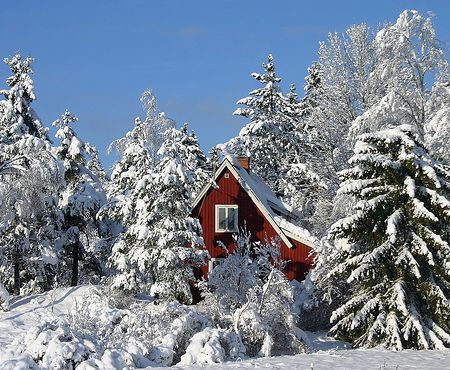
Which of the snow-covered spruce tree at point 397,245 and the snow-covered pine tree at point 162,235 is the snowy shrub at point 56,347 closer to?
the snow-covered spruce tree at point 397,245

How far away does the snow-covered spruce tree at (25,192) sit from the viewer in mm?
27453

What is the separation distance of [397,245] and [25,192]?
51.1ft

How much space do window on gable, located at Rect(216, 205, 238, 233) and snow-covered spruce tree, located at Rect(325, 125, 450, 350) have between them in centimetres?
1495

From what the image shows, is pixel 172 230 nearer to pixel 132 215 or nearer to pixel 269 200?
pixel 132 215

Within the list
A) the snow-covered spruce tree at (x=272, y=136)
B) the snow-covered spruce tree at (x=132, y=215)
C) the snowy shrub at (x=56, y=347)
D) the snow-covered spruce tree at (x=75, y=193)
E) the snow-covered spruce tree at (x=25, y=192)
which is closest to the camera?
the snowy shrub at (x=56, y=347)

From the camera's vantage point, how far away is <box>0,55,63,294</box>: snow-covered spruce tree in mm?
27453

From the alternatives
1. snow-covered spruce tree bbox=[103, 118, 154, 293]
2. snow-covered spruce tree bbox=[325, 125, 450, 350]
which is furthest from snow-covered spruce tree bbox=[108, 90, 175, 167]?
snow-covered spruce tree bbox=[325, 125, 450, 350]

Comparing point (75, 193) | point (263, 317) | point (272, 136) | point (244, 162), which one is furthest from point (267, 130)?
point (263, 317)

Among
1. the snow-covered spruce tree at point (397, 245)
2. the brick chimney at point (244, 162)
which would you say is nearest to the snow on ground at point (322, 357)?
the snow-covered spruce tree at point (397, 245)

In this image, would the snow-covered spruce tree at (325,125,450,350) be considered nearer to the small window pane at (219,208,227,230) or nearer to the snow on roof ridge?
the snow on roof ridge

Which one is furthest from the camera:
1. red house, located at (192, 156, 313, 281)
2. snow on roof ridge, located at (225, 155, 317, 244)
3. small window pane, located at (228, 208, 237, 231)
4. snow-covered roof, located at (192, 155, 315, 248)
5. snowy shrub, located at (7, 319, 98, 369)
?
small window pane, located at (228, 208, 237, 231)

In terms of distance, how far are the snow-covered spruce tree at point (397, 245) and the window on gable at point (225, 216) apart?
15.0 m

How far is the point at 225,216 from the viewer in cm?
3606

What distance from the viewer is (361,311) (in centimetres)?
2039
